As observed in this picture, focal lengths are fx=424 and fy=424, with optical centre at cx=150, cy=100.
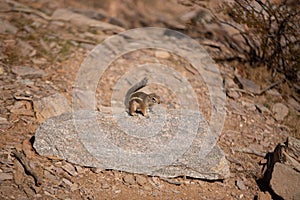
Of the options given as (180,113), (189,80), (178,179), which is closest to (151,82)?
(189,80)

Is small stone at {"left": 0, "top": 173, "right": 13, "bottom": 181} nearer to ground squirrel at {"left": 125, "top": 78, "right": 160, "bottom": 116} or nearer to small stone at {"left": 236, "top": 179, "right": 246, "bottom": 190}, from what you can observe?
ground squirrel at {"left": 125, "top": 78, "right": 160, "bottom": 116}

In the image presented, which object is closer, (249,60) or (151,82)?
(151,82)

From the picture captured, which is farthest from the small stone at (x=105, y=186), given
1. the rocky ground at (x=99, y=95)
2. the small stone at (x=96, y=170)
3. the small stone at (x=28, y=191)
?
the small stone at (x=28, y=191)

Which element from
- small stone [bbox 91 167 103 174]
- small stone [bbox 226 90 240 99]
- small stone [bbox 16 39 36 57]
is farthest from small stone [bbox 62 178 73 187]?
small stone [bbox 226 90 240 99]

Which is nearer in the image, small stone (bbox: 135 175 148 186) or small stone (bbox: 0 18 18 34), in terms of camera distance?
small stone (bbox: 135 175 148 186)

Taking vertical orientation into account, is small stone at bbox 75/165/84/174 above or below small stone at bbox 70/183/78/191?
above

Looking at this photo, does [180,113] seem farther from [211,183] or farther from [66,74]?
[66,74]

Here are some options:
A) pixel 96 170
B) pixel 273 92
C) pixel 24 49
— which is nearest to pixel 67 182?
pixel 96 170
